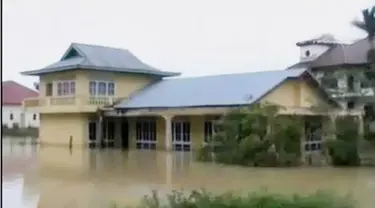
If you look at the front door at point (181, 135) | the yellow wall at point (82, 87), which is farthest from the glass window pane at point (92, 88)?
the front door at point (181, 135)

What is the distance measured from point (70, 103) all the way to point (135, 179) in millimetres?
6676

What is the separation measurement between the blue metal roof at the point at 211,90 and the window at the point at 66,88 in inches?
41.3

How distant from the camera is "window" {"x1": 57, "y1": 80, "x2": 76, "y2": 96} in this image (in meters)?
12.5

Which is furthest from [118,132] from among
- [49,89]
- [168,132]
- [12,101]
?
[12,101]

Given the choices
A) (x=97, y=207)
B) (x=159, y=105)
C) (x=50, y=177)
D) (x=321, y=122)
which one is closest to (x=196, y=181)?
(x=50, y=177)

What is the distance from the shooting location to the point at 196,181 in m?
6.01

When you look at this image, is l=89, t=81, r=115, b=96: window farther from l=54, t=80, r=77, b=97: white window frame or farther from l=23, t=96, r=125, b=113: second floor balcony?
l=54, t=80, r=77, b=97: white window frame

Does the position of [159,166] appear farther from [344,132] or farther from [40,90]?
[40,90]

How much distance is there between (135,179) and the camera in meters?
6.21

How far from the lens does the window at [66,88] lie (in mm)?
12522

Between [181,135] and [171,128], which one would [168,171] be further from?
[181,135]

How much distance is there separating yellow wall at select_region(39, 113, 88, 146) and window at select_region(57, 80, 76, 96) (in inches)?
19.2

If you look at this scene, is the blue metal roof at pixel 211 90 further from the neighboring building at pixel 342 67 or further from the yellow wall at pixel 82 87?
the neighboring building at pixel 342 67

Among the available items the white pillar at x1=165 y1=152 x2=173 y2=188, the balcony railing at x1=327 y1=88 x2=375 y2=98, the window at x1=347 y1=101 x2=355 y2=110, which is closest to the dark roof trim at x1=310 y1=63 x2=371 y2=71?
the balcony railing at x1=327 y1=88 x2=375 y2=98
